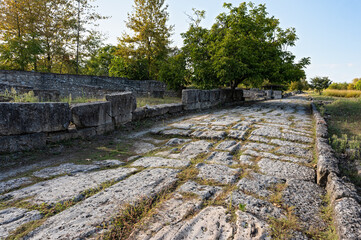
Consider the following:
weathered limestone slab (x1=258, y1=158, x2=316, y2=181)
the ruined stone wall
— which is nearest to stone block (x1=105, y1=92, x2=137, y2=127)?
weathered limestone slab (x1=258, y1=158, x2=316, y2=181)

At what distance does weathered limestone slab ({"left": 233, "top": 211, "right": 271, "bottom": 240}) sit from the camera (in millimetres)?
1506

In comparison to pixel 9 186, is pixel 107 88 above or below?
above

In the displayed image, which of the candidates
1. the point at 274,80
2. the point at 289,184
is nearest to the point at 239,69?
the point at 274,80

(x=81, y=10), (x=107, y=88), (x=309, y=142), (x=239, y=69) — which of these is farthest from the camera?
(x=81, y=10)

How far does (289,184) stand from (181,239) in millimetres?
1501

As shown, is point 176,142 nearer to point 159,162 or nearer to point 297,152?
point 159,162

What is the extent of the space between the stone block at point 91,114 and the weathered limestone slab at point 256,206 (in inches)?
135

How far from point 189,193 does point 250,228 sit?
2.24ft

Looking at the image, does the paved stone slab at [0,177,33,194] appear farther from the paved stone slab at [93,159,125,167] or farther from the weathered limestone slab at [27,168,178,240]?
the weathered limestone slab at [27,168,178,240]

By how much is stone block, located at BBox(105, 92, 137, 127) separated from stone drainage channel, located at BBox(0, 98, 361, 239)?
6.31 ft

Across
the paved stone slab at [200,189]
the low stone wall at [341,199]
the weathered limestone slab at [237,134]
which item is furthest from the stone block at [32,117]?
the low stone wall at [341,199]

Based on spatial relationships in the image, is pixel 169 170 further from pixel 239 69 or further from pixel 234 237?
pixel 239 69

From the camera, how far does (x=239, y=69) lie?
9445 millimetres

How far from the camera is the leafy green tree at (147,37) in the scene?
54.9 feet
